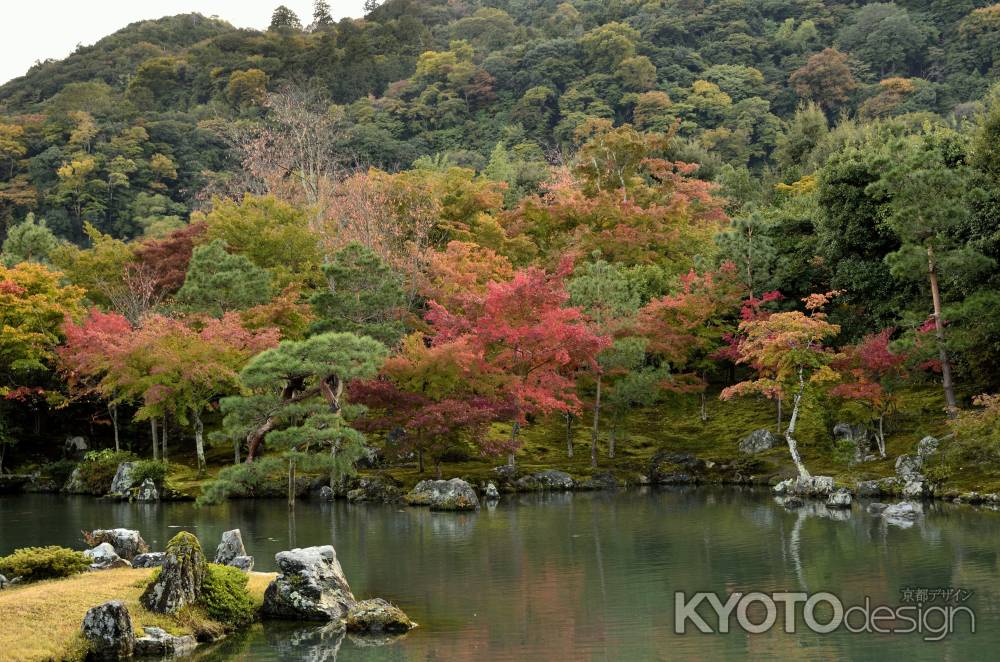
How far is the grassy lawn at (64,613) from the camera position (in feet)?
34.1

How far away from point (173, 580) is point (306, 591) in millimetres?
1653

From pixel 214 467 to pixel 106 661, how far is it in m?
19.7

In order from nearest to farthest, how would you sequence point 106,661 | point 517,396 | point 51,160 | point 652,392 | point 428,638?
Result: 1. point 106,661
2. point 428,638
3. point 517,396
4. point 652,392
5. point 51,160

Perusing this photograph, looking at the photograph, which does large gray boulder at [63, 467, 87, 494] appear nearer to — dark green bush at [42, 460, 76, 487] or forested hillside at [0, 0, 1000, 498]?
dark green bush at [42, 460, 76, 487]

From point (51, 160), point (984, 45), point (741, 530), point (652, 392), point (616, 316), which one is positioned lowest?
point (741, 530)

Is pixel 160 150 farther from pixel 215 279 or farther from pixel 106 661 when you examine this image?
pixel 106 661

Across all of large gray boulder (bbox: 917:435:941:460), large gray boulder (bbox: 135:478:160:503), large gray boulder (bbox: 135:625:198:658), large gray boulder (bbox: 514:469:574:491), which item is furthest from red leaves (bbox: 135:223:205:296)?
large gray boulder (bbox: 135:625:198:658)

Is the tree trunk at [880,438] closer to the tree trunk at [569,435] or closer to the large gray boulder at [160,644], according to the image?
the tree trunk at [569,435]

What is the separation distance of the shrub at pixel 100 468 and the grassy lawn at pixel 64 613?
654 inches

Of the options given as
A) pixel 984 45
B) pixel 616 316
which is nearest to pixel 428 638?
pixel 616 316

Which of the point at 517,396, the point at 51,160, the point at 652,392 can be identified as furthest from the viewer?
the point at 51,160

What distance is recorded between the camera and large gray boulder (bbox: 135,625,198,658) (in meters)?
11.0

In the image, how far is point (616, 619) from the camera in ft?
40.2

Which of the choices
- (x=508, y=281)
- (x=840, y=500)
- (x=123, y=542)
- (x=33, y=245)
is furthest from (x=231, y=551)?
(x=33, y=245)
